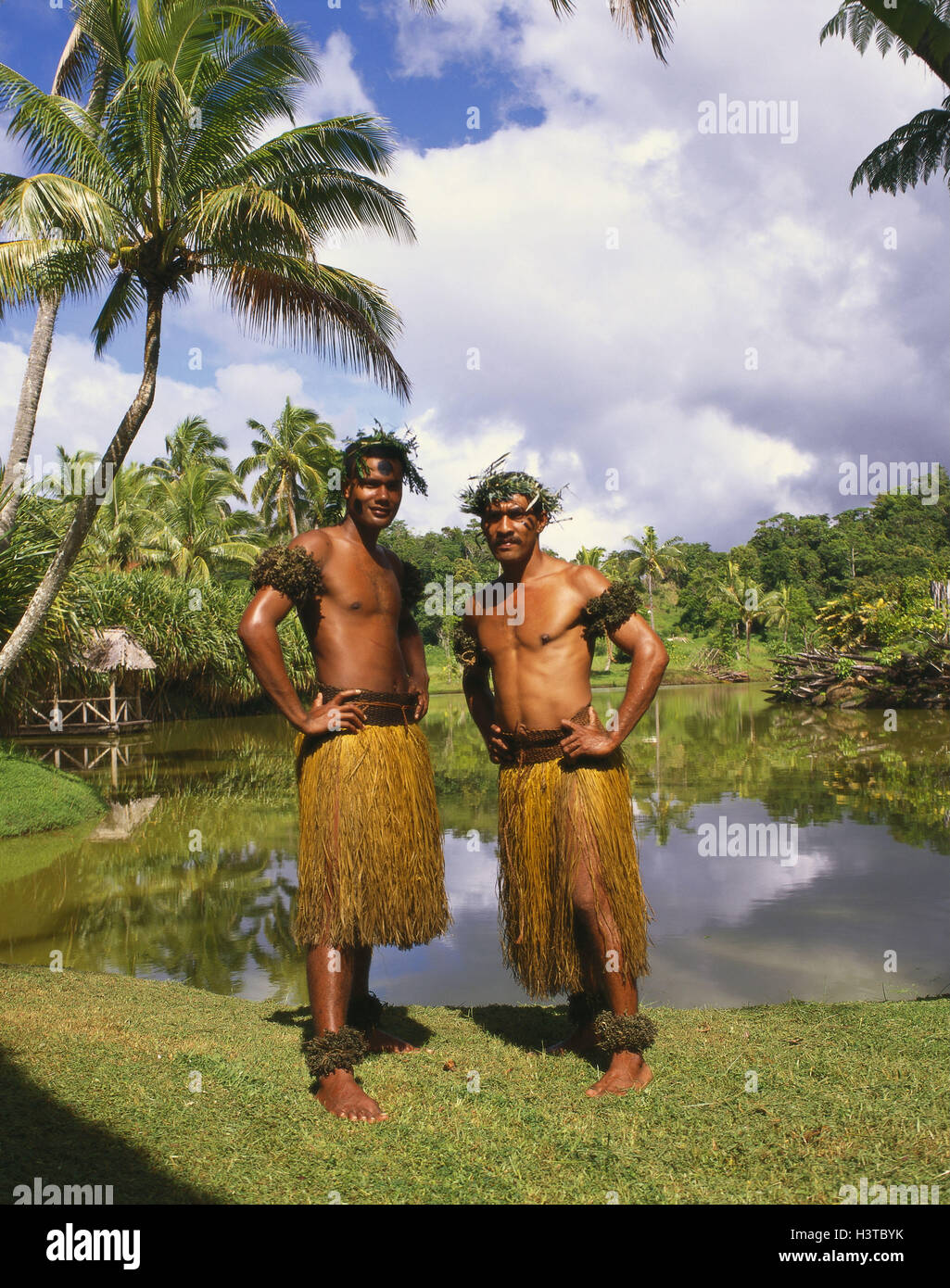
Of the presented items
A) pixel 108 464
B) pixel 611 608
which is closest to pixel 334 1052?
pixel 611 608

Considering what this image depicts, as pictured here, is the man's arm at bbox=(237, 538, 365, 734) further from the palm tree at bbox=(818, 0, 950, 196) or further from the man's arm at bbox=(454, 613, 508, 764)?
the palm tree at bbox=(818, 0, 950, 196)

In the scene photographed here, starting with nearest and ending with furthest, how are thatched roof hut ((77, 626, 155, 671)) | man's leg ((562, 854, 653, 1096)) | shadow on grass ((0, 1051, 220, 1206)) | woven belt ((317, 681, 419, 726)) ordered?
shadow on grass ((0, 1051, 220, 1206)) → man's leg ((562, 854, 653, 1096)) → woven belt ((317, 681, 419, 726)) → thatched roof hut ((77, 626, 155, 671))

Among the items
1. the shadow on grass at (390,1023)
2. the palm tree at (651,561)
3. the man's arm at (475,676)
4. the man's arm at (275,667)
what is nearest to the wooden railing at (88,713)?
the shadow on grass at (390,1023)

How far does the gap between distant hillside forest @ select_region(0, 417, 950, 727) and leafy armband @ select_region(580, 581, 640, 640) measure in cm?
54

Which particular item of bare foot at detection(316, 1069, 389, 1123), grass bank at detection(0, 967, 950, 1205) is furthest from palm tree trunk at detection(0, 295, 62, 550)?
bare foot at detection(316, 1069, 389, 1123)

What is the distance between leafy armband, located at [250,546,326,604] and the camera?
3.11m

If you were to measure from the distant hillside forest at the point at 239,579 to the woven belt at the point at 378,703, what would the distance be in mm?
678

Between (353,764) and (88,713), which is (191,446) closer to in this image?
(88,713)

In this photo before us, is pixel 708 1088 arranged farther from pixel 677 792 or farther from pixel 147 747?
pixel 147 747

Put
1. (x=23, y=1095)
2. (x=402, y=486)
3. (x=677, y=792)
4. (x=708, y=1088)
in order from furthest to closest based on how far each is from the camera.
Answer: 1. (x=677, y=792)
2. (x=402, y=486)
3. (x=708, y=1088)
4. (x=23, y=1095)

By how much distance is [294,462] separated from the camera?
25.4m

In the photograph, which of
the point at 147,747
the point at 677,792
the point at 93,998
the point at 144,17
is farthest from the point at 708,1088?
the point at 147,747

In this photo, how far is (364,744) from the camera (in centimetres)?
316
